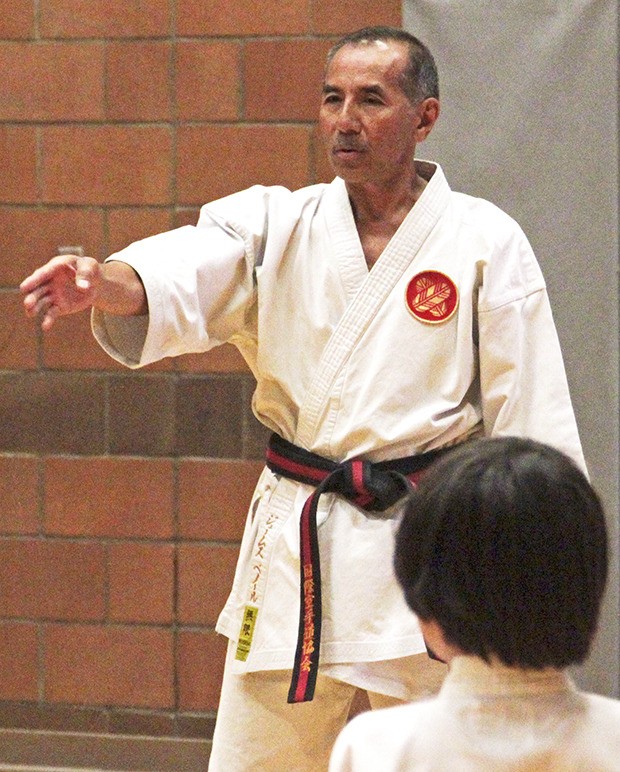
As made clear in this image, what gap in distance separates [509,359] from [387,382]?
21 centimetres

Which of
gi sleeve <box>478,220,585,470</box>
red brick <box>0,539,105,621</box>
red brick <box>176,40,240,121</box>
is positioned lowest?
red brick <box>0,539,105,621</box>

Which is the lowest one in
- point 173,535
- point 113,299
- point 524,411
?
point 173,535

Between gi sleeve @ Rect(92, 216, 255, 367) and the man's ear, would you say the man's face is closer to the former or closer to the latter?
the man's ear

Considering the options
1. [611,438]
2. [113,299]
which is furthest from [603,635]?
[113,299]

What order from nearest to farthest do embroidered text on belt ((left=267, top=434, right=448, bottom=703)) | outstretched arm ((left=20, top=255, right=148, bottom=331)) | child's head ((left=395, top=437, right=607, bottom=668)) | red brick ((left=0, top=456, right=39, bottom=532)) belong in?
child's head ((left=395, top=437, right=607, bottom=668)), outstretched arm ((left=20, top=255, right=148, bottom=331)), embroidered text on belt ((left=267, top=434, right=448, bottom=703)), red brick ((left=0, top=456, right=39, bottom=532))

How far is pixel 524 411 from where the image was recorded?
2158mm

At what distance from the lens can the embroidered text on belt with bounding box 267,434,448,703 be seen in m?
2.10

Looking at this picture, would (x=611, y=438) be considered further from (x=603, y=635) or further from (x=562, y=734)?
(x=562, y=734)

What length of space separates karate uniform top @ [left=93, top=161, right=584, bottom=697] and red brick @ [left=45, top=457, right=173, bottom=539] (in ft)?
2.83

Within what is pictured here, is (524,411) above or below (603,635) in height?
above

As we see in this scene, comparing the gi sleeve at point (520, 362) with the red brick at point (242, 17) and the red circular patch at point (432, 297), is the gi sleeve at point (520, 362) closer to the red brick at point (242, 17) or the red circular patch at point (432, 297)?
the red circular patch at point (432, 297)

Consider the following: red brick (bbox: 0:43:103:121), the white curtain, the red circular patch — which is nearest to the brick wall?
red brick (bbox: 0:43:103:121)

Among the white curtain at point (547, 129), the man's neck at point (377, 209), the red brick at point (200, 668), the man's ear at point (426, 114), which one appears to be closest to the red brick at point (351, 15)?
the white curtain at point (547, 129)

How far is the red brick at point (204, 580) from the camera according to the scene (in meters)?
3.06
